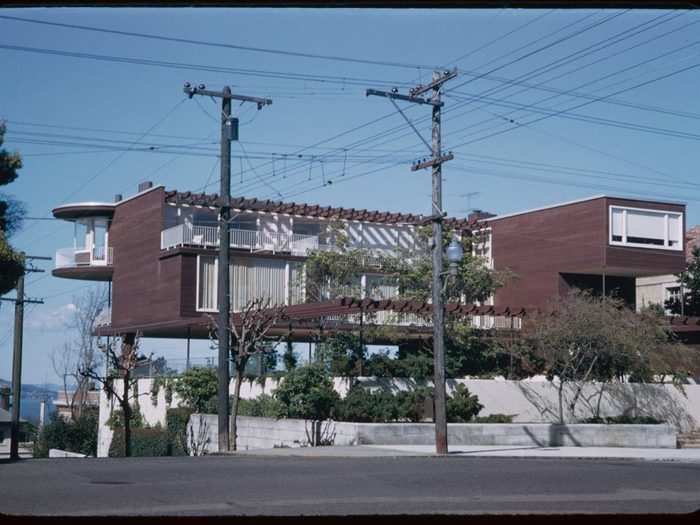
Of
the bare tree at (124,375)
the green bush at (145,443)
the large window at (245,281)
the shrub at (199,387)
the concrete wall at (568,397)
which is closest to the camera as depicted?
the concrete wall at (568,397)

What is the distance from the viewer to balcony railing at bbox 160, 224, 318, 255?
43.7 metres

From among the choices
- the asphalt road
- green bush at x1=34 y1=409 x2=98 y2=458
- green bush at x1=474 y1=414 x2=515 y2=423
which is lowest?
green bush at x1=34 y1=409 x2=98 y2=458

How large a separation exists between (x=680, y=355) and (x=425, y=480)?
20.3 meters

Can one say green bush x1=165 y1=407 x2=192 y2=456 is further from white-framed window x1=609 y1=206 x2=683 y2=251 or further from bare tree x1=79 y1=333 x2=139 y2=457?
white-framed window x1=609 y1=206 x2=683 y2=251

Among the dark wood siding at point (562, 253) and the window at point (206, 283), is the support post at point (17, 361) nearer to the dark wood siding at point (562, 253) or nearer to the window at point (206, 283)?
the window at point (206, 283)

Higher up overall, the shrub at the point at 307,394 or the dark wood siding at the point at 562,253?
the dark wood siding at the point at 562,253

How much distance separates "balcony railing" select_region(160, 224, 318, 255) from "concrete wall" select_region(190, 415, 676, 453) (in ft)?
46.6

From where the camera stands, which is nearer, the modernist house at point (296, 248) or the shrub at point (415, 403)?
the shrub at point (415, 403)

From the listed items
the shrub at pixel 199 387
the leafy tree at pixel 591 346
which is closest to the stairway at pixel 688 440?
the leafy tree at pixel 591 346

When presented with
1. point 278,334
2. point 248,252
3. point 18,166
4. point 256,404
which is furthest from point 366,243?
point 18,166

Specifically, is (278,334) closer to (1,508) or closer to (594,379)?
(594,379)

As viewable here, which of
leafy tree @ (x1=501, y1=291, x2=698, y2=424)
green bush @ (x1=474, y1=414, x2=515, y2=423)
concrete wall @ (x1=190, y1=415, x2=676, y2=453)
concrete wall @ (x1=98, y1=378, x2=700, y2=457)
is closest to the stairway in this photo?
concrete wall @ (x1=98, y1=378, x2=700, y2=457)

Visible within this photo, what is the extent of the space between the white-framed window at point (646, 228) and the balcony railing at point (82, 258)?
2474cm

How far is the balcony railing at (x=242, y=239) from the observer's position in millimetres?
43688
